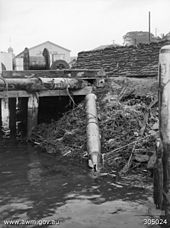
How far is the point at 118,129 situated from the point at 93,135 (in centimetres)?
97

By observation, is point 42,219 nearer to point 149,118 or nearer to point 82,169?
point 82,169

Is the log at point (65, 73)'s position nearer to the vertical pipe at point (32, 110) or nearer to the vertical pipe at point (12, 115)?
the vertical pipe at point (32, 110)

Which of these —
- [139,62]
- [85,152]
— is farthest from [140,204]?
[139,62]

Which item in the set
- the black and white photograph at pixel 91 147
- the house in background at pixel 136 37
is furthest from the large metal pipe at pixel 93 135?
the house in background at pixel 136 37

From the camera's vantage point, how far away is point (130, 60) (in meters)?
17.7

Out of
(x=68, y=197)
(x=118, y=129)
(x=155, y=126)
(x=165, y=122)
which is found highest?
(x=165, y=122)

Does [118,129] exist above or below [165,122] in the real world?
below

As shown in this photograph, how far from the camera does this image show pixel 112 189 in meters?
8.14

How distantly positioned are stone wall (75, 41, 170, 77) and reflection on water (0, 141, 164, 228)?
310 inches

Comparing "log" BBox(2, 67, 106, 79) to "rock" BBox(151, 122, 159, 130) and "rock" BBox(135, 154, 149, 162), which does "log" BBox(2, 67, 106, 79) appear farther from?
"rock" BBox(135, 154, 149, 162)

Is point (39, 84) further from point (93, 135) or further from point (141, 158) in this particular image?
point (141, 158)

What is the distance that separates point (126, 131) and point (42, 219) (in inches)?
196

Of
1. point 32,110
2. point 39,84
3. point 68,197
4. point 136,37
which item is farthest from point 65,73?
point 136,37

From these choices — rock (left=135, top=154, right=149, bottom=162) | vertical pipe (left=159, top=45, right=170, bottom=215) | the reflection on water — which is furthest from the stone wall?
vertical pipe (left=159, top=45, right=170, bottom=215)
